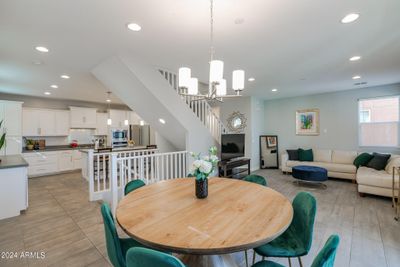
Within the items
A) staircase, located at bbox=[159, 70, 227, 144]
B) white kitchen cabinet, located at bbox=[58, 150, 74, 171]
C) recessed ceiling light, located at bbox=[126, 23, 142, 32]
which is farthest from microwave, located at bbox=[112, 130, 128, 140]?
recessed ceiling light, located at bbox=[126, 23, 142, 32]

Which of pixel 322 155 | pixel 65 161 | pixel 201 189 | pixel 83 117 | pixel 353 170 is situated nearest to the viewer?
pixel 201 189

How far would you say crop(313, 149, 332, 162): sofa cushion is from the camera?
232 inches

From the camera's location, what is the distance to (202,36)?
2.48m

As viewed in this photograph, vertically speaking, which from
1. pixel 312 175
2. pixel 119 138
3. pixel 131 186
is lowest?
pixel 312 175

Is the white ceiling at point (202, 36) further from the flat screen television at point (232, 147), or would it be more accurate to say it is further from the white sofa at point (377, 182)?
the white sofa at point (377, 182)

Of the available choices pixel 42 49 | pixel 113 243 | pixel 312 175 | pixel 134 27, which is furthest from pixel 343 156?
pixel 42 49

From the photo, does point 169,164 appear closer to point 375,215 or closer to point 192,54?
point 192,54

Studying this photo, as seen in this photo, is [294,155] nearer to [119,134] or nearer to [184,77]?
[184,77]

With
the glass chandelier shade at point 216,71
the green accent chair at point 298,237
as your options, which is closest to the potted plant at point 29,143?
the glass chandelier shade at point 216,71

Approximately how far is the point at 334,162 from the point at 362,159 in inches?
33.4

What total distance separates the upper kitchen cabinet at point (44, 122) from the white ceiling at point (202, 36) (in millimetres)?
2350

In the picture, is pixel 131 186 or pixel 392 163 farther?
pixel 392 163

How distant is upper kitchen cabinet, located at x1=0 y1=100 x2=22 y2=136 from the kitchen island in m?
2.96

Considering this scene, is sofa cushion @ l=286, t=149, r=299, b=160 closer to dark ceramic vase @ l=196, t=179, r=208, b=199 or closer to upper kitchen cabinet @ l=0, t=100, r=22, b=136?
dark ceramic vase @ l=196, t=179, r=208, b=199
